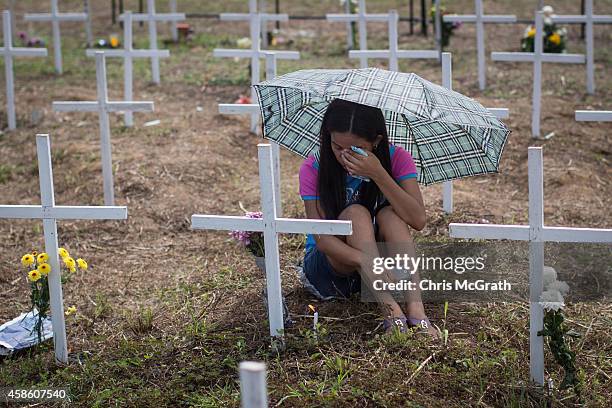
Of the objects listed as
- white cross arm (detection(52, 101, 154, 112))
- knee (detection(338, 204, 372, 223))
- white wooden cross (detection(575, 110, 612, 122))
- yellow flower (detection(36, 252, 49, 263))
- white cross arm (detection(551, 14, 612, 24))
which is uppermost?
white cross arm (detection(551, 14, 612, 24))

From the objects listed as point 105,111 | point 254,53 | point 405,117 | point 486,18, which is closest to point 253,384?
point 405,117

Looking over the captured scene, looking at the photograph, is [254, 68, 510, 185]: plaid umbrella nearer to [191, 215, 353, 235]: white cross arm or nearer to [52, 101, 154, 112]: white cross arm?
[191, 215, 353, 235]: white cross arm

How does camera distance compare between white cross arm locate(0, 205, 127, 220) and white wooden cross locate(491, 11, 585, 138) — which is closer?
white cross arm locate(0, 205, 127, 220)

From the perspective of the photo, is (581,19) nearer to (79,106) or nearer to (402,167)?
(79,106)

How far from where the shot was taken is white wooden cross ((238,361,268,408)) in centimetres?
200

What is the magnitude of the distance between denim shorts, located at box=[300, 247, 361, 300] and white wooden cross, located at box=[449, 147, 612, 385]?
0.88 meters

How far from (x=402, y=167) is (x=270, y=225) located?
0.75m

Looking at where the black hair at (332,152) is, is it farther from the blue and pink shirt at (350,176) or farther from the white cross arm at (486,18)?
the white cross arm at (486,18)

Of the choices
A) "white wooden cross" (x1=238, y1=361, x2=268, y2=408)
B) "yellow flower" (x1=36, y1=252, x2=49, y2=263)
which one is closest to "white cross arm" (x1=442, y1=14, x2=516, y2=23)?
"yellow flower" (x1=36, y1=252, x2=49, y2=263)

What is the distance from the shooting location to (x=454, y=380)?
3.51 meters

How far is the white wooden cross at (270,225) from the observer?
11.9 ft

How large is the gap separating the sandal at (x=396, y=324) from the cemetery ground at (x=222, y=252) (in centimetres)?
7

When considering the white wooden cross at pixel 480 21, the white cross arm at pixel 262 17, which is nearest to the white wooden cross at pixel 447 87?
the white wooden cross at pixel 480 21

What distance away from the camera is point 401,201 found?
3.99 m
